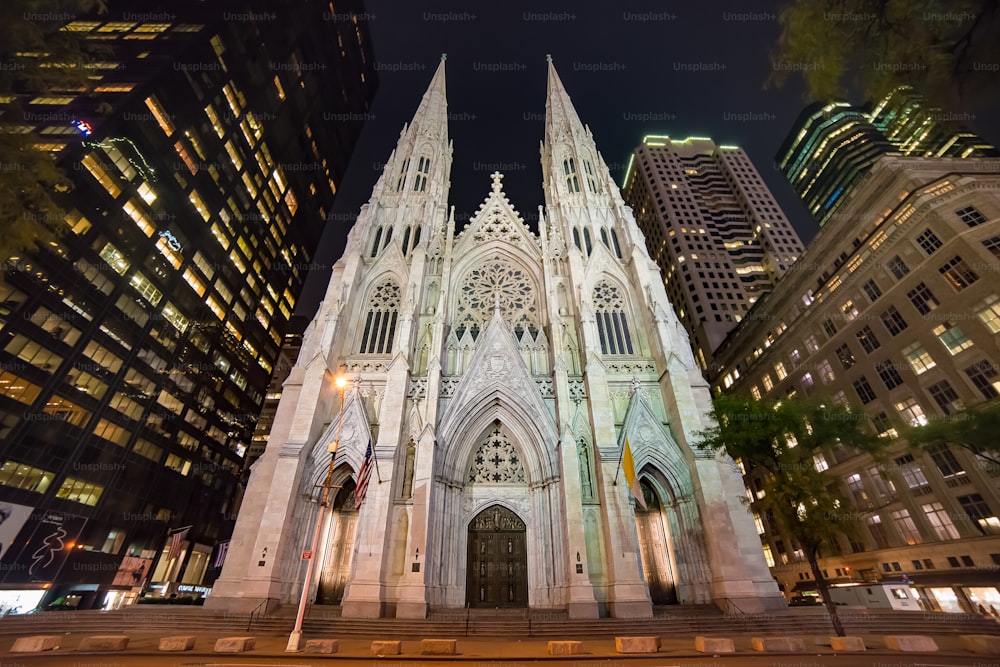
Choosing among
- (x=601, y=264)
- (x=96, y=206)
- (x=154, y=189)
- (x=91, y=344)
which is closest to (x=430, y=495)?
(x=601, y=264)

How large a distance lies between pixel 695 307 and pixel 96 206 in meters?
65.2

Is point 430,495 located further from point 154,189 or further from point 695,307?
point 695,307

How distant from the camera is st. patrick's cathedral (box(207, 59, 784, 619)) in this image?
15703 mm

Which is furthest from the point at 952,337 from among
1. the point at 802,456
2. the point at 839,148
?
the point at 839,148

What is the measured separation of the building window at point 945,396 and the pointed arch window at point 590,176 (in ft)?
79.9

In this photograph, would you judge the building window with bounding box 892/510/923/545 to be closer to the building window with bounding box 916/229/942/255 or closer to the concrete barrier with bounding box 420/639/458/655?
the building window with bounding box 916/229/942/255

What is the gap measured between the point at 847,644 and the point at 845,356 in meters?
29.4

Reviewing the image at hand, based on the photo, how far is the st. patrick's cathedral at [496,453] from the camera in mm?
15703

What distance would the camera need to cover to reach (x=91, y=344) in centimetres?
2812

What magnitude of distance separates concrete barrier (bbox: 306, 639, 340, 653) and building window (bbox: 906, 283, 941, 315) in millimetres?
34857

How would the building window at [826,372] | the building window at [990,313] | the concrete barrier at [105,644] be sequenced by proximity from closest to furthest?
1. the concrete barrier at [105,644]
2. the building window at [990,313]
3. the building window at [826,372]

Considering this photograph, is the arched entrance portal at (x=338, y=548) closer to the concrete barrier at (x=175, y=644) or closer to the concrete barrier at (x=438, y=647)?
the concrete barrier at (x=175, y=644)

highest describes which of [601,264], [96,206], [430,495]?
[96,206]

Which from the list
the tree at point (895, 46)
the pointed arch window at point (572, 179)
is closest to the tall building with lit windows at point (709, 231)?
the pointed arch window at point (572, 179)
